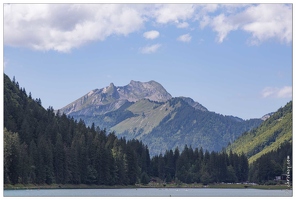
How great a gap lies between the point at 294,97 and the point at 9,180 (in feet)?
294

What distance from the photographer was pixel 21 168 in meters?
170

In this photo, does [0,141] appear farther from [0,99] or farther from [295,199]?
[295,199]

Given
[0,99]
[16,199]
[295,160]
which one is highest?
[0,99]

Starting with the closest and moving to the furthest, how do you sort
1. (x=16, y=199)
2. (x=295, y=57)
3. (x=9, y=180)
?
(x=295, y=57)
(x=16, y=199)
(x=9, y=180)

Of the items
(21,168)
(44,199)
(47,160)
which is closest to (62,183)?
(47,160)

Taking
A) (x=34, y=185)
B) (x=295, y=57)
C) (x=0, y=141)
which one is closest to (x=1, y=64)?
(x=0, y=141)

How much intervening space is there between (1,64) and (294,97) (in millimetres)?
41934

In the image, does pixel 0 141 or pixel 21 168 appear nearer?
pixel 0 141

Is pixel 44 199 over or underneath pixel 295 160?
underneath

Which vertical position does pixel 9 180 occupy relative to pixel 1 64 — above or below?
below

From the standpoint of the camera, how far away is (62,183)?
19762 cm

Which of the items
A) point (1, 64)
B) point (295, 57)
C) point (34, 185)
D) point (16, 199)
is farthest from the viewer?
point (34, 185)

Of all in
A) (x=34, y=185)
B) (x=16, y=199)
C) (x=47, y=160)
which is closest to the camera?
(x=16, y=199)

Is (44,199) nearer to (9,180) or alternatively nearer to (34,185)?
(9,180)
